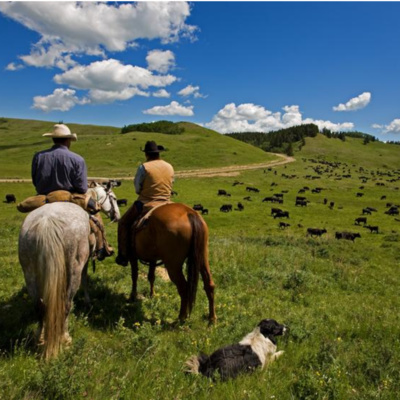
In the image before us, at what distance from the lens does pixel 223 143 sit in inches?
4806

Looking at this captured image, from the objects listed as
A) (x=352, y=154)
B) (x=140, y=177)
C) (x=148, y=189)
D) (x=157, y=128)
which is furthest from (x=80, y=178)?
(x=352, y=154)

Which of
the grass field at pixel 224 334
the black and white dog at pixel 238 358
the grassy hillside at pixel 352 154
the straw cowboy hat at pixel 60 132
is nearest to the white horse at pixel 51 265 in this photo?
the grass field at pixel 224 334

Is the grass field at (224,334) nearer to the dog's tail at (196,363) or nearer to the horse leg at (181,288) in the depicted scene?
the dog's tail at (196,363)

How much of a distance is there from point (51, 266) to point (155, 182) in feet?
11.2

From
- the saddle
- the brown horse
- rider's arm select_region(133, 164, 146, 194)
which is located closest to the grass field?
the brown horse

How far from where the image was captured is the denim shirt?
6.16 m

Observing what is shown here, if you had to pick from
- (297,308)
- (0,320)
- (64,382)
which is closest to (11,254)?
(0,320)

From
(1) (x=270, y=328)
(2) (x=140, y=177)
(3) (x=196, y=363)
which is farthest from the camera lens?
(2) (x=140, y=177)

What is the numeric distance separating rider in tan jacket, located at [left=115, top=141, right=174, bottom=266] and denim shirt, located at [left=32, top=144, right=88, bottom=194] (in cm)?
168

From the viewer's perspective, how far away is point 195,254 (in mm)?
6703

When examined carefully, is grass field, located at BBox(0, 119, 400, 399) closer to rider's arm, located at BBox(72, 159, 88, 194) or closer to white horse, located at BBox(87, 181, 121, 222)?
white horse, located at BBox(87, 181, 121, 222)

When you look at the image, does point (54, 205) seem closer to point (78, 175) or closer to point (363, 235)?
point (78, 175)

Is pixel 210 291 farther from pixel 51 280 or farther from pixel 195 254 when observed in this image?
pixel 51 280

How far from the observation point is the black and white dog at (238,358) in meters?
4.70
